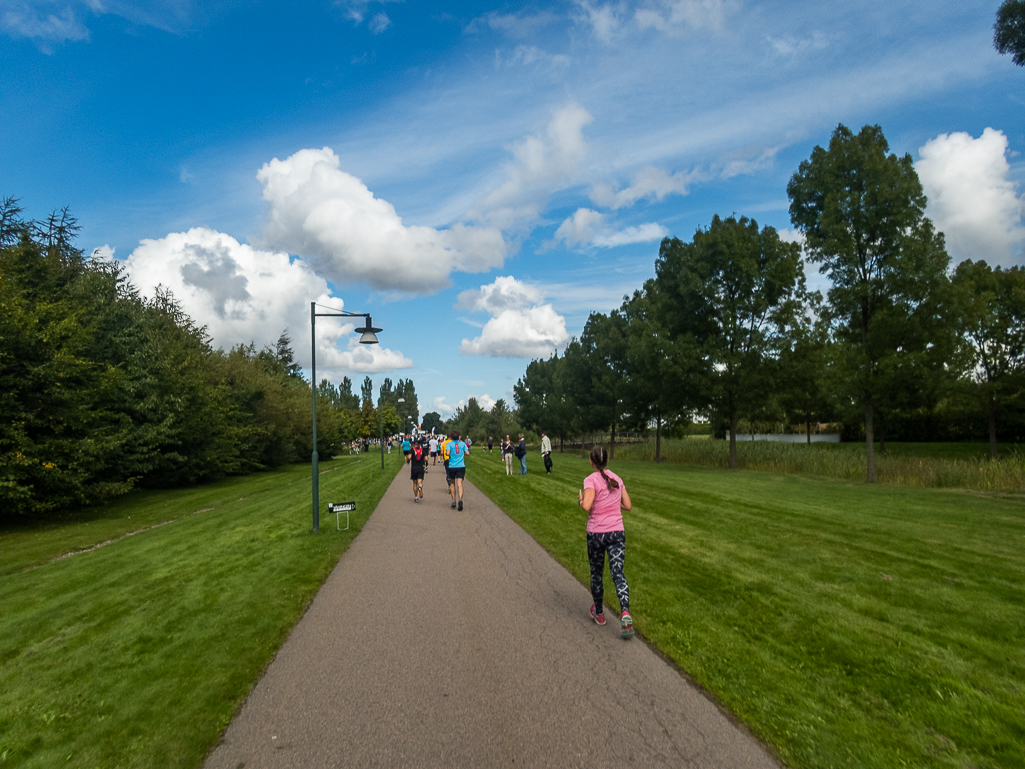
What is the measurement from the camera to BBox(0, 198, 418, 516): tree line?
15672 mm

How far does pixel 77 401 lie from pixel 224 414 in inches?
531

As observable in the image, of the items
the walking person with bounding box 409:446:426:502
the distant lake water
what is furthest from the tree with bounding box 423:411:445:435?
the walking person with bounding box 409:446:426:502

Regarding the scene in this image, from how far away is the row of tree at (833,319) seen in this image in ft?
Answer: 62.4

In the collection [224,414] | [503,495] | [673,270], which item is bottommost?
[503,495]

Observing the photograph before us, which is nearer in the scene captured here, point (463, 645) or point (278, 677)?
point (278, 677)

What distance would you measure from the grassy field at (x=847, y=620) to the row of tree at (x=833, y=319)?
812cm

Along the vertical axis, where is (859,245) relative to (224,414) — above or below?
above

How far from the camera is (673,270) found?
32094mm

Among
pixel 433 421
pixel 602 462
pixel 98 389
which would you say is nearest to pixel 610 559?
pixel 602 462

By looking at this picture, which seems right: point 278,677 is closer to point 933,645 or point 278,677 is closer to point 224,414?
point 933,645

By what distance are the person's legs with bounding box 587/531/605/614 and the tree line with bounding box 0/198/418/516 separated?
15.0 metres

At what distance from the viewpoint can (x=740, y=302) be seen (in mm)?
26188

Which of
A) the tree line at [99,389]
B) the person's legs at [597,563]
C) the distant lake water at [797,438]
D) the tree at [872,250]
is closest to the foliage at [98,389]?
the tree line at [99,389]

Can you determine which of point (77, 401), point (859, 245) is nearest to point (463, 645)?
point (77, 401)
